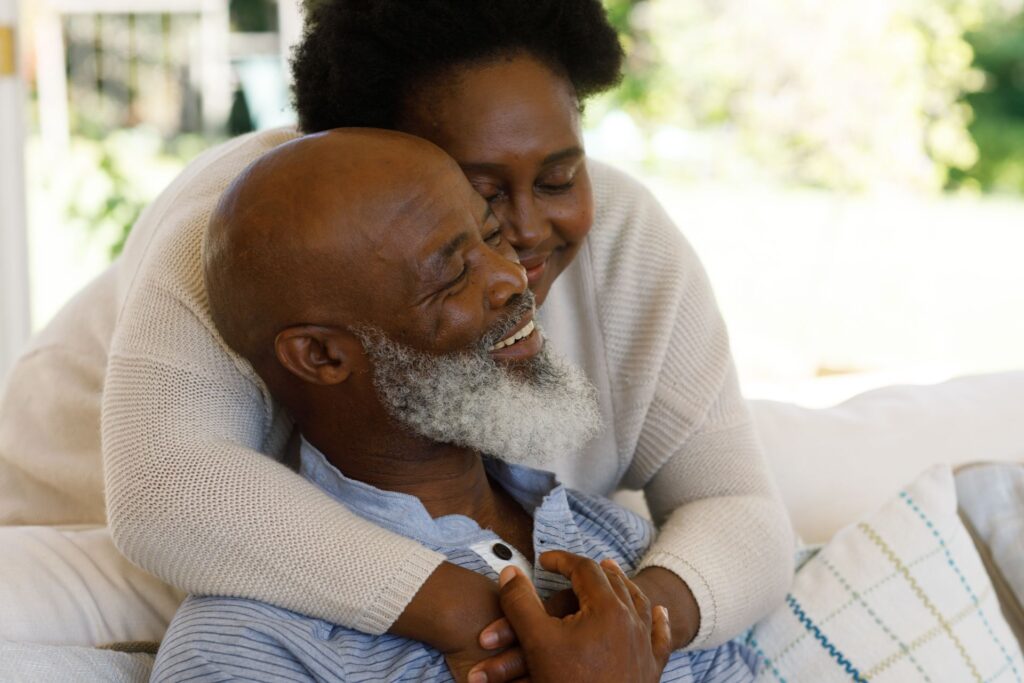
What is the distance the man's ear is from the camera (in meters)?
1.43

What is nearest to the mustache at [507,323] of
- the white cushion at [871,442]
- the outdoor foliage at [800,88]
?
the white cushion at [871,442]

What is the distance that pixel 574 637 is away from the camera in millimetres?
1342

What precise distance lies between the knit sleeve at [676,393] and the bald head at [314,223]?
47 centimetres

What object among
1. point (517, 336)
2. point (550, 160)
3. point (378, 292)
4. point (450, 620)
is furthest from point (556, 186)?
point (450, 620)

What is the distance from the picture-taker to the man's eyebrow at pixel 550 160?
5.04ft

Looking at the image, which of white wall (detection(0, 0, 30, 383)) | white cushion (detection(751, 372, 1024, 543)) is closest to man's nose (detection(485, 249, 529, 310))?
white cushion (detection(751, 372, 1024, 543))

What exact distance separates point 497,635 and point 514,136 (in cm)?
61

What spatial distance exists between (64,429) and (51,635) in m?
0.47

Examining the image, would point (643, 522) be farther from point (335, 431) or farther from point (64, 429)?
point (64, 429)

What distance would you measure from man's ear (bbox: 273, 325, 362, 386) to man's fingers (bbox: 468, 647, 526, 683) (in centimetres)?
37

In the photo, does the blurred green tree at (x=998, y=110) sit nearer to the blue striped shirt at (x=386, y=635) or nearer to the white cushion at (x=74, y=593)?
the blue striped shirt at (x=386, y=635)

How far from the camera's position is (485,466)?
1.75 metres

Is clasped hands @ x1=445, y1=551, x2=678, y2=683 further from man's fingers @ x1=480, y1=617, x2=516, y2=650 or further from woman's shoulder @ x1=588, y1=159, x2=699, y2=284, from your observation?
woman's shoulder @ x1=588, y1=159, x2=699, y2=284

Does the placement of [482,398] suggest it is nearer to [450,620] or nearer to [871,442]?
[450,620]
